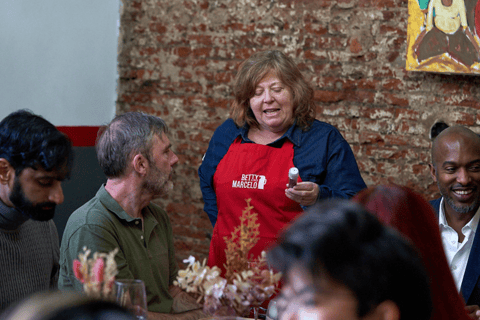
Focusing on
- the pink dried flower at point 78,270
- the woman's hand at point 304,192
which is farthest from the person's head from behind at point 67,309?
the woman's hand at point 304,192

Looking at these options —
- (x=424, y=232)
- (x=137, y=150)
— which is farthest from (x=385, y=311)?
(x=137, y=150)

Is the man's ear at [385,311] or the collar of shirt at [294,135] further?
Answer: the collar of shirt at [294,135]

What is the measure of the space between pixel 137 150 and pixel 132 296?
922 millimetres

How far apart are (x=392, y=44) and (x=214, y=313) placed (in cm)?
231

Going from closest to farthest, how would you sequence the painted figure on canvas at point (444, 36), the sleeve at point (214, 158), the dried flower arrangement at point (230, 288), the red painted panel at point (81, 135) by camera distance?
the dried flower arrangement at point (230, 288)
the sleeve at point (214, 158)
the painted figure on canvas at point (444, 36)
the red painted panel at point (81, 135)

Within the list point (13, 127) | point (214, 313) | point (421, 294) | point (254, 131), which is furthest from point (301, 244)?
point (254, 131)

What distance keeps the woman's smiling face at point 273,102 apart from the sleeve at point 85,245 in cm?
100

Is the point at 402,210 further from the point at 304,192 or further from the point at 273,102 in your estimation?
the point at 273,102

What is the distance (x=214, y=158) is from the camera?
2641 mm

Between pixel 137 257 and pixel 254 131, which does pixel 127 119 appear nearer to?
pixel 137 257

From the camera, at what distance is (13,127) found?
5.41 feet

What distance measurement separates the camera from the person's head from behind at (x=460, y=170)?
2.22 meters

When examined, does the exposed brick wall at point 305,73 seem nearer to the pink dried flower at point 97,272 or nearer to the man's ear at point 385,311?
the pink dried flower at point 97,272

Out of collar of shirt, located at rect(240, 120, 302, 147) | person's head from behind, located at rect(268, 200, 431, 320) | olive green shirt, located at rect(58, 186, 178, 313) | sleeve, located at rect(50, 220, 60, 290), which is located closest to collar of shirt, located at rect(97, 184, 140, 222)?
olive green shirt, located at rect(58, 186, 178, 313)
